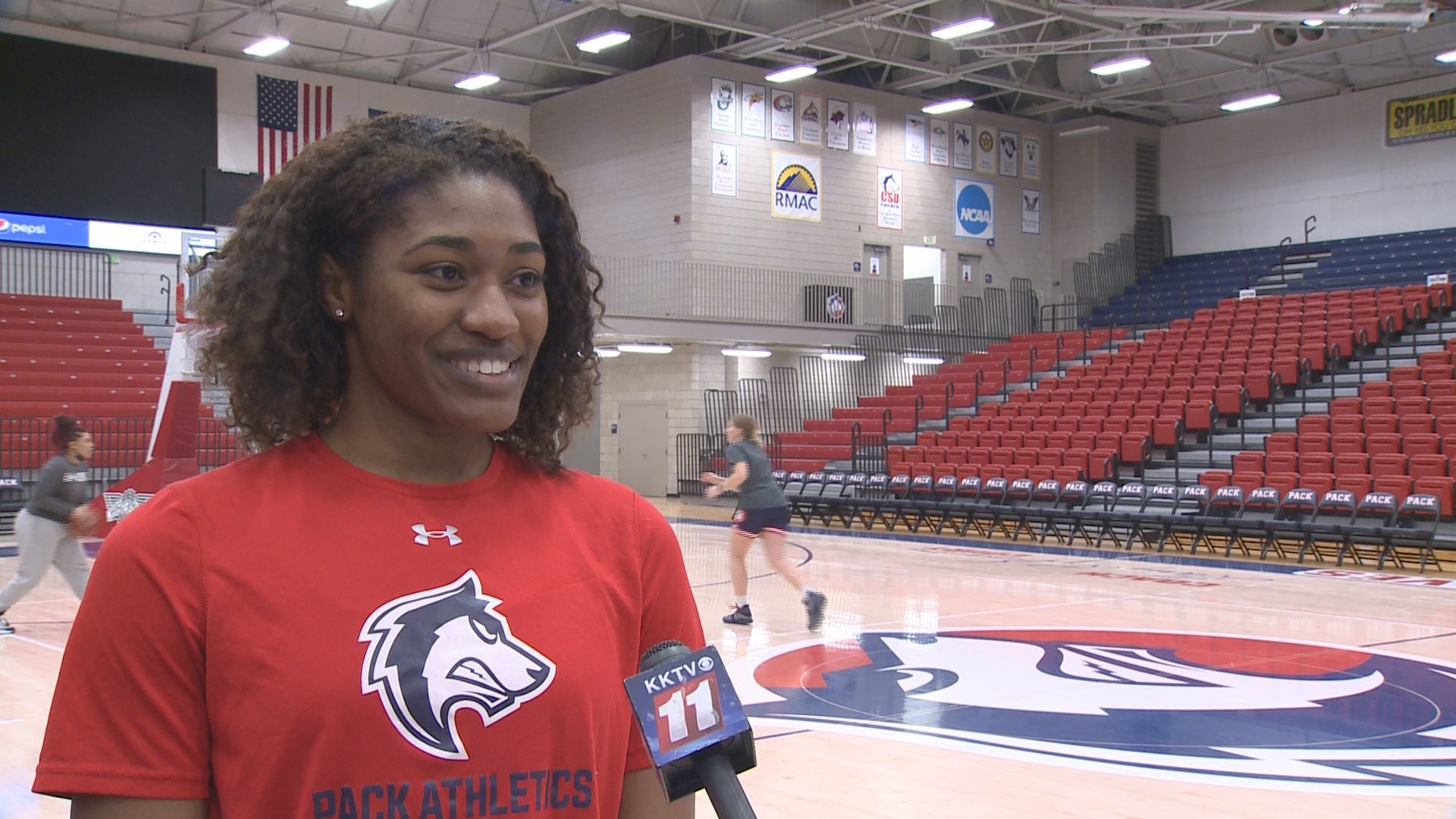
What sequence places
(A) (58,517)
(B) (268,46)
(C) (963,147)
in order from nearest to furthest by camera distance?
(A) (58,517), (B) (268,46), (C) (963,147)

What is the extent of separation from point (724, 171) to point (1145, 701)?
19390 millimetres

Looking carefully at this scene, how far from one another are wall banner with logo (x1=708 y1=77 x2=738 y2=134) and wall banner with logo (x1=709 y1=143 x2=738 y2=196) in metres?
0.34

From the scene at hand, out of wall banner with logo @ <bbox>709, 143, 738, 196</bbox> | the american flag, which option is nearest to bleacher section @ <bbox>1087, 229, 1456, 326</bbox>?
wall banner with logo @ <bbox>709, 143, 738, 196</bbox>

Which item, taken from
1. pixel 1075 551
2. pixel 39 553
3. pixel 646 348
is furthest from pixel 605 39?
pixel 39 553

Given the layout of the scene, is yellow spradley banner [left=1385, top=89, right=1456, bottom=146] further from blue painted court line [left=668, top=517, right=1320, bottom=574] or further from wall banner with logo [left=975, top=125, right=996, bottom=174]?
blue painted court line [left=668, top=517, right=1320, bottom=574]

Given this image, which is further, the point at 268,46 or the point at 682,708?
the point at 268,46

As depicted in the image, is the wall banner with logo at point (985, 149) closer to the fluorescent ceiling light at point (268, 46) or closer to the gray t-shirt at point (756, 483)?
the fluorescent ceiling light at point (268, 46)

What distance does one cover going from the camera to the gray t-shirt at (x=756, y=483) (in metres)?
9.77

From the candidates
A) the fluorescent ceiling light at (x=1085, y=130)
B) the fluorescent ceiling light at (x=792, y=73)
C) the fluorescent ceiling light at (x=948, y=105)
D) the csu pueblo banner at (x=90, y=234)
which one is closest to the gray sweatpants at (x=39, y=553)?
the csu pueblo banner at (x=90, y=234)

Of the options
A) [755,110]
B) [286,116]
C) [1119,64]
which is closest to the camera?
[1119,64]

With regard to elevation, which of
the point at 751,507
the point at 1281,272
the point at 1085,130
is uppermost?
the point at 1085,130

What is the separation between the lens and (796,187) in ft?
86.2

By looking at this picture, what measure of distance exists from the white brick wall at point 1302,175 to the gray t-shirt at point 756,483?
2179 centimetres

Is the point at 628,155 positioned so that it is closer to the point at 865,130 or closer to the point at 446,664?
the point at 865,130
